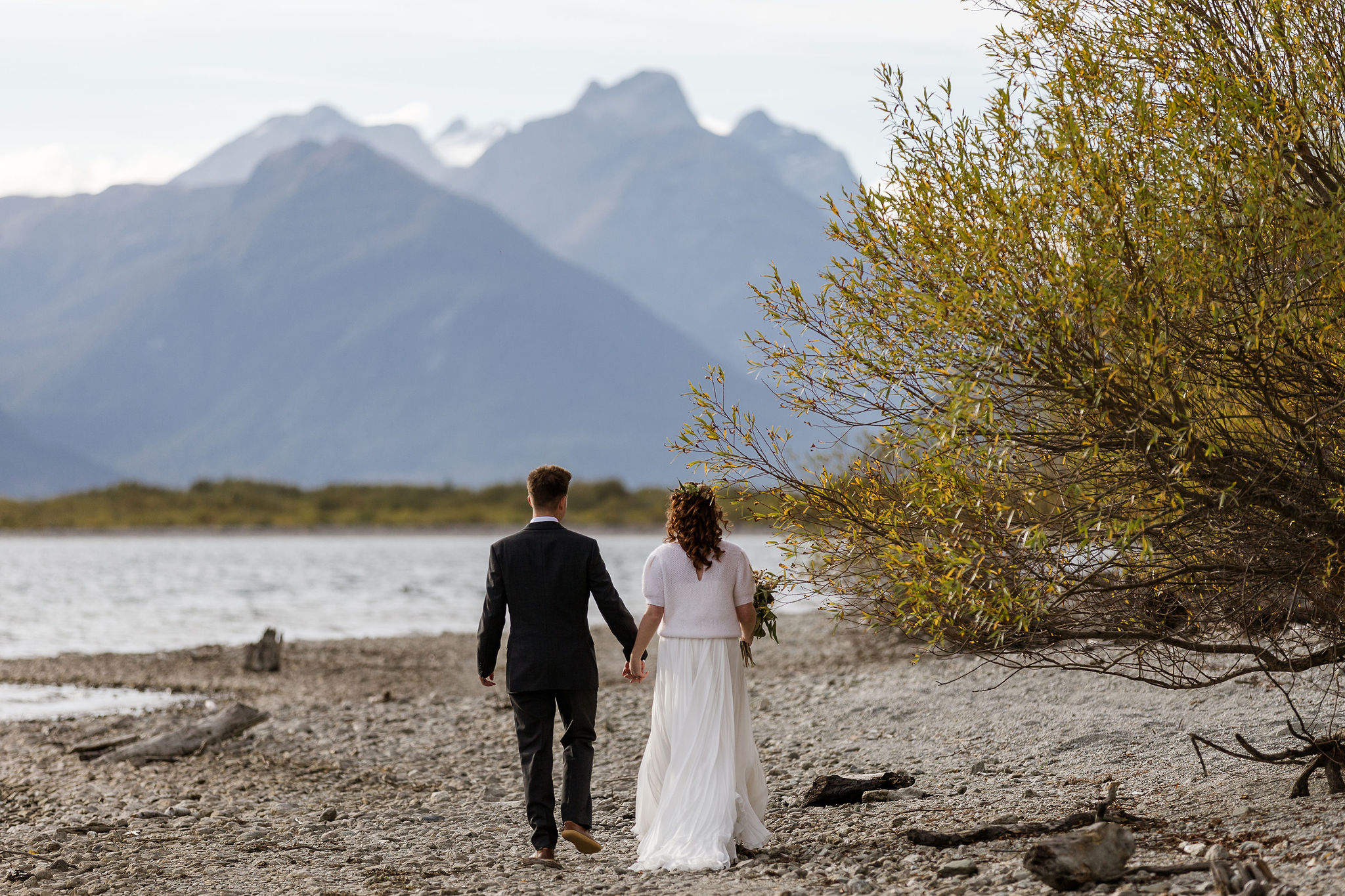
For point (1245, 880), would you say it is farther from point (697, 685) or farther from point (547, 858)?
point (547, 858)

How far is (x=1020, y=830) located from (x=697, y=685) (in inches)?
90.0

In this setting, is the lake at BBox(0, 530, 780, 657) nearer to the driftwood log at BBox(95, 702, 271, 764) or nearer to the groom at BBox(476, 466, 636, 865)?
the groom at BBox(476, 466, 636, 865)

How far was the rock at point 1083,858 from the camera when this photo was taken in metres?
6.77

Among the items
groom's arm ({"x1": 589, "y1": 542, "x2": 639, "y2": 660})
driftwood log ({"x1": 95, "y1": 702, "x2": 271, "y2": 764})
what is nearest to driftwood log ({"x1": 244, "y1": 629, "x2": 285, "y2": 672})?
driftwood log ({"x1": 95, "y1": 702, "x2": 271, "y2": 764})

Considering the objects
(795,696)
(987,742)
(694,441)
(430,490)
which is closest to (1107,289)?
(694,441)

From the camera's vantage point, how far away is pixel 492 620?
8258 mm

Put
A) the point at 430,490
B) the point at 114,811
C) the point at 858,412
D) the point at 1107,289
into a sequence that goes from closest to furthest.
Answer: the point at 1107,289
the point at 858,412
the point at 114,811
the point at 430,490

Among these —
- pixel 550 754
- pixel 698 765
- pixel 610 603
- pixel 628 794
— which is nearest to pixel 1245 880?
pixel 698 765

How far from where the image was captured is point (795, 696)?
16547 mm

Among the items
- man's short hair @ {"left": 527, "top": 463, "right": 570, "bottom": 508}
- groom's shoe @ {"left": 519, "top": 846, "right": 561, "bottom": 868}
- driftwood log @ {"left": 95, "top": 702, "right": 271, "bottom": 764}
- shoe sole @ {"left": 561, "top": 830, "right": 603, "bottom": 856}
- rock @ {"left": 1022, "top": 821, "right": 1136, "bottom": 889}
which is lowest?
driftwood log @ {"left": 95, "top": 702, "right": 271, "bottom": 764}

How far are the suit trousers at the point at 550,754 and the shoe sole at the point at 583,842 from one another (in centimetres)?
12

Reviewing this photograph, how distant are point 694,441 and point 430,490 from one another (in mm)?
111479

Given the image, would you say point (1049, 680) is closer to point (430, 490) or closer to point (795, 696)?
point (795, 696)

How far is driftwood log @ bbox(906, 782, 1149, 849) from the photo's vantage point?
809 cm
